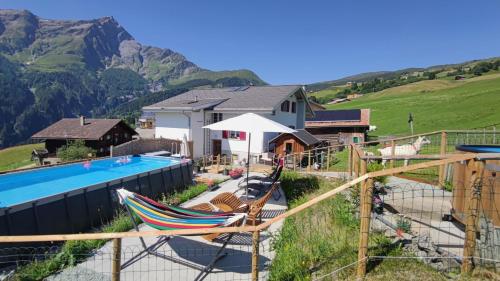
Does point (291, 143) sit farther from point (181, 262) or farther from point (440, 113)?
point (440, 113)

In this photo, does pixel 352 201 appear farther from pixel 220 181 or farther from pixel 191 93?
pixel 191 93

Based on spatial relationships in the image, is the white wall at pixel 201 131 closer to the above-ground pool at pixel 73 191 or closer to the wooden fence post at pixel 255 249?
the above-ground pool at pixel 73 191

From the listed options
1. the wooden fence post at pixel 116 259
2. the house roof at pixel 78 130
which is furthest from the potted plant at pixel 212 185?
the house roof at pixel 78 130

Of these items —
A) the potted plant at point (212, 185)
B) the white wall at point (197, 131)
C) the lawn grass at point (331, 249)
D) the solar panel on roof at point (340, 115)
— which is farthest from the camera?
the solar panel on roof at point (340, 115)

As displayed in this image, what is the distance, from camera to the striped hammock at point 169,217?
516 centimetres

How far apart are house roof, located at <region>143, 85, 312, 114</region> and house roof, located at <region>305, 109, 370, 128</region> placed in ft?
26.7

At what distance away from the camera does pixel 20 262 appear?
5.85 meters

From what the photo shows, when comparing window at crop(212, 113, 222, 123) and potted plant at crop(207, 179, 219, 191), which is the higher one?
window at crop(212, 113, 222, 123)

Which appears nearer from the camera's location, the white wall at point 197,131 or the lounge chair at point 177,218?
the lounge chair at point 177,218

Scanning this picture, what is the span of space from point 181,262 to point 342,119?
33.3 meters

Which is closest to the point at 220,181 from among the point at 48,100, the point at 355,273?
the point at 355,273

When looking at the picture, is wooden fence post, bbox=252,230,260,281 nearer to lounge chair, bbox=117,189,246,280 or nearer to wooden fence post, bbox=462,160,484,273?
lounge chair, bbox=117,189,246,280

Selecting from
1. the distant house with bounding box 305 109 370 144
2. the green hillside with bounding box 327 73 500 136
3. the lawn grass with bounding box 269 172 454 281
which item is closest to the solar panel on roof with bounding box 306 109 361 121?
the distant house with bounding box 305 109 370 144

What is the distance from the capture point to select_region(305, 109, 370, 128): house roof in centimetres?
3466
